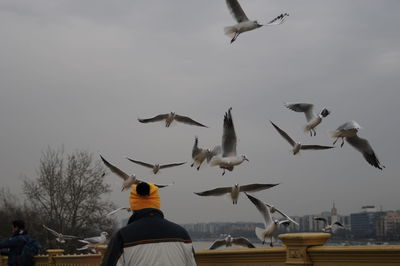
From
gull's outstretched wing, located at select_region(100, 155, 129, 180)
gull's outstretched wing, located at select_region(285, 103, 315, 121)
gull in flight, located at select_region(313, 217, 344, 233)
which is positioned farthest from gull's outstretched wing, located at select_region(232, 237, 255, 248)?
gull's outstretched wing, located at select_region(100, 155, 129, 180)

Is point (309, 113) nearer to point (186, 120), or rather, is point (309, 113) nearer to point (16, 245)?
point (186, 120)

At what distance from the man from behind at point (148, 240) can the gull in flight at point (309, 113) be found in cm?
508

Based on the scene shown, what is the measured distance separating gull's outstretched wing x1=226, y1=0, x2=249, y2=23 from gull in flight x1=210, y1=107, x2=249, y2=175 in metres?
1.61

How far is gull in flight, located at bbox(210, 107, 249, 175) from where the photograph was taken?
8.65 metres

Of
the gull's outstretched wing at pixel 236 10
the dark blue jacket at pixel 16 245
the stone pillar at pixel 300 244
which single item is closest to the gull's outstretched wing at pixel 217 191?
the stone pillar at pixel 300 244

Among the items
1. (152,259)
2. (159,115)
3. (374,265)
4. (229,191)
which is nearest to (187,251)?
(152,259)

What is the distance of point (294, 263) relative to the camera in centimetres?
509

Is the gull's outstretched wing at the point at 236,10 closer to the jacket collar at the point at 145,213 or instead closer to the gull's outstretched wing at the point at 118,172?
the gull's outstretched wing at the point at 118,172

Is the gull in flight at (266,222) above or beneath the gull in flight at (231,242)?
above

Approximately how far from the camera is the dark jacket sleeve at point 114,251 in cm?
457

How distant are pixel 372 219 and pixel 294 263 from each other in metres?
4.59

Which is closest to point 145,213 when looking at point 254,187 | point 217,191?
point 217,191

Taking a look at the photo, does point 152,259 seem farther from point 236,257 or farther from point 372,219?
point 372,219

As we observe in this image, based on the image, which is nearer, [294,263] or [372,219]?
[294,263]
